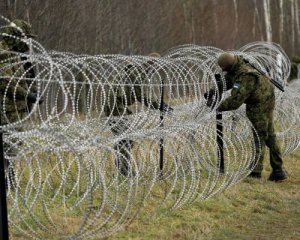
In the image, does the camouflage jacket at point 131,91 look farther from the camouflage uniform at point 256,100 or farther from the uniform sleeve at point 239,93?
the camouflage uniform at point 256,100

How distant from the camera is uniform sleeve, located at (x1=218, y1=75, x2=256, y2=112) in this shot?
21.8 ft

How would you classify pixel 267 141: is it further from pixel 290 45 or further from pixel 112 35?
pixel 290 45

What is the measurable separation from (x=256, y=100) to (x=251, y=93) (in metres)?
0.18

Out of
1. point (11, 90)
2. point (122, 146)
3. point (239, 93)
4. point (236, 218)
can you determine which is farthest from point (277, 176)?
point (11, 90)

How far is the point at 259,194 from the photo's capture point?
6.74 metres

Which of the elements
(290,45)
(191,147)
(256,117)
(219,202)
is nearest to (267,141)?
(256,117)

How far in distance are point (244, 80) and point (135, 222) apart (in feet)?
8.54

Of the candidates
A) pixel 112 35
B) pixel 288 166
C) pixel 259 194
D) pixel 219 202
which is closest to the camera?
pixel 219 202

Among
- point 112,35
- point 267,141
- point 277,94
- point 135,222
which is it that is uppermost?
point 112,35

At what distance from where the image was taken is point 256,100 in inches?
277

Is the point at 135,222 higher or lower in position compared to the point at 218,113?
lower

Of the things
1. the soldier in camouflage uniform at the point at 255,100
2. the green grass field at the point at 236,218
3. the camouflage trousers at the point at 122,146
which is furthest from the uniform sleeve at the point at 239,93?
the camouflage trousers at the point at 122,146

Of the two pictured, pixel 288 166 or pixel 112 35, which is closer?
pixel 288 166

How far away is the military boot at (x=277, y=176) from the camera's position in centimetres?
743
